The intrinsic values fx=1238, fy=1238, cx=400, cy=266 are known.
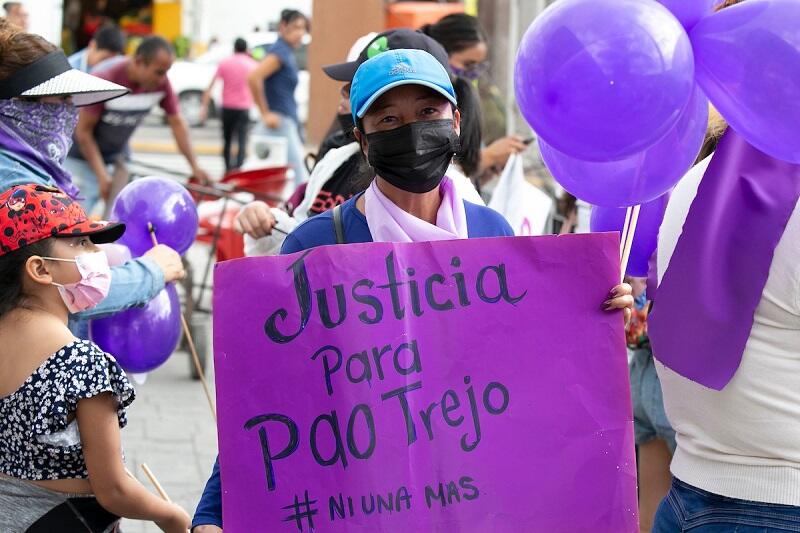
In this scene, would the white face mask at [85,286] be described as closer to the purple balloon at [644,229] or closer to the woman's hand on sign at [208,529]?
the woman's hand on sign at [208,529]

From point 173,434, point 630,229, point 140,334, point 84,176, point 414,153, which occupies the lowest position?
point 173,434

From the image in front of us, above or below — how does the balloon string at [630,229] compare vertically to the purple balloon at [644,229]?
above

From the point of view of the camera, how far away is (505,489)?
254 centimetres

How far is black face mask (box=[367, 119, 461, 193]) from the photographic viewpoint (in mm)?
2711

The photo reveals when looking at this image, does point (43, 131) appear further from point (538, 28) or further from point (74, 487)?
point (538, 28)

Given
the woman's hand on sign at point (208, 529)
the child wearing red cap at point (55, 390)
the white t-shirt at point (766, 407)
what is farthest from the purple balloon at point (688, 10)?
the child wearing red cap at point (55, 390)

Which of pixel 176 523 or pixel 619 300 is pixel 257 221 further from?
pixel 619 300

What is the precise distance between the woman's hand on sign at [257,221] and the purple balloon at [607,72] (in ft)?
5.43

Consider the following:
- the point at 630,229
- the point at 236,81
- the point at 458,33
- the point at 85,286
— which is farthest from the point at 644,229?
the point at 236,81

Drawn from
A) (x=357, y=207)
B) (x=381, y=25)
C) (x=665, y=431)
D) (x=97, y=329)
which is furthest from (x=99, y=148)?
(x=357, y=207)

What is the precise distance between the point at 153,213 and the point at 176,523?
1.40 metres

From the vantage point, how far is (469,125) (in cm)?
421

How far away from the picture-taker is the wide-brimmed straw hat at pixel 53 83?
12.3 feet

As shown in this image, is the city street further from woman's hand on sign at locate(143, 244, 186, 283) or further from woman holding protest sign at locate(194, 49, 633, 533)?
woman holding protest sign at locate(194, 49, 633, 533)
